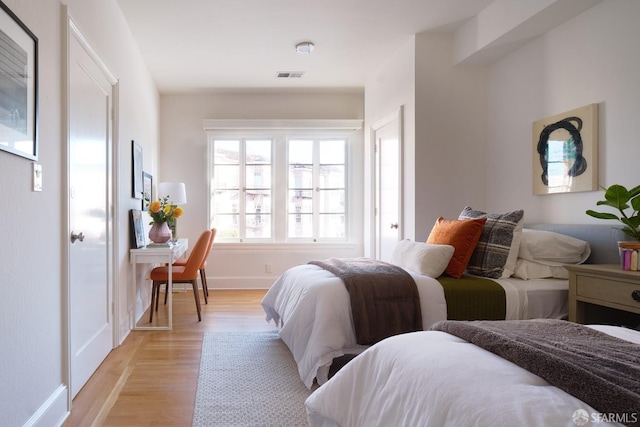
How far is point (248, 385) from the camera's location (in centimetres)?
238

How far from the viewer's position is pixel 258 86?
17.1 feet

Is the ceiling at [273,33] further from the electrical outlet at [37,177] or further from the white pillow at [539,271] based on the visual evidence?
the white pillow at [539,271]

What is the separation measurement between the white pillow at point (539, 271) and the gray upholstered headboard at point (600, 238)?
21 cm

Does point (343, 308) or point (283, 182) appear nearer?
point (343, 308)

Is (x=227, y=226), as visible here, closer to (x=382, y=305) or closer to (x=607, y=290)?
(x=382, y=305)

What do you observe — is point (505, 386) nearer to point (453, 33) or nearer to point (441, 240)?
point (441, 240)

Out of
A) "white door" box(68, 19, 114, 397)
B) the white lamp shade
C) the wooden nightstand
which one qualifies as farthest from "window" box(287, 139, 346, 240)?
the wooden nightstand

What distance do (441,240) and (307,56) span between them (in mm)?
2574

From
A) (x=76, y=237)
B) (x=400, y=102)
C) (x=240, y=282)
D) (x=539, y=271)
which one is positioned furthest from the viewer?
(x=240, y=282)

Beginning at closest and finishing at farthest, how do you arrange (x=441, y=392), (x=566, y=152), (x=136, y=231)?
(x=441, y=392), (x=566, y=152), (x=136, y=231)

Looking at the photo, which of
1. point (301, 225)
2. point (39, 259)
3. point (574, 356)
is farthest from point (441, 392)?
point (301, 225)

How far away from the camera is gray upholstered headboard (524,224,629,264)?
2.47 meters

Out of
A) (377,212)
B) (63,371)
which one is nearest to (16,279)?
(63,371)

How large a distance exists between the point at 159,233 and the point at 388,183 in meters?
2.45
